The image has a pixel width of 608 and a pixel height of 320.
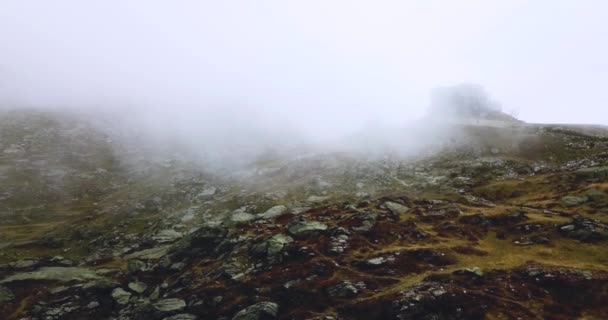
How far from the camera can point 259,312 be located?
148ft

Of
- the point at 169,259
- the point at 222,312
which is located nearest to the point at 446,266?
the point at 222,312

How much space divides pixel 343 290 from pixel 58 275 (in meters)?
47.1

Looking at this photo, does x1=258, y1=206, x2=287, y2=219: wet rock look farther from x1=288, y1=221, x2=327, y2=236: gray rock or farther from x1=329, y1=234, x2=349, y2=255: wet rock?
x1=329, y1=234, x2=349, y2=255: wet rock

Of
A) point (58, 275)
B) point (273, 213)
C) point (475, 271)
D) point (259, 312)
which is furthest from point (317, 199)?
point (259, 312)

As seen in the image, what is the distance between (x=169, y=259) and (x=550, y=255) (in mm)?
53726

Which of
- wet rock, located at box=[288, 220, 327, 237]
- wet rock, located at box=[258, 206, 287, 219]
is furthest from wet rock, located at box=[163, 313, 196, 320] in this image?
wet rock, located at box=[258, 206, 287, 219]

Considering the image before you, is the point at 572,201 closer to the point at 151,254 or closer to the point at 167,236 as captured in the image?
the point at 151,254

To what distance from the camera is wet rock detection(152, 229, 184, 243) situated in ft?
272

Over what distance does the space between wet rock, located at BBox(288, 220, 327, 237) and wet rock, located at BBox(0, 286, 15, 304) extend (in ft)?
134

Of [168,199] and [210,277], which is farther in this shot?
[168,199]

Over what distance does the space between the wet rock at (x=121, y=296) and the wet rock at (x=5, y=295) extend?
A: 625 inches

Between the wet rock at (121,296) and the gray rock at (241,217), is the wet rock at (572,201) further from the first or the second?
the wet rock at (121,296)

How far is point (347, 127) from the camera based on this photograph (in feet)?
626

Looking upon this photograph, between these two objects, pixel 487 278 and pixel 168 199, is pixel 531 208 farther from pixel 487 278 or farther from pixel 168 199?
pixel 168 199
